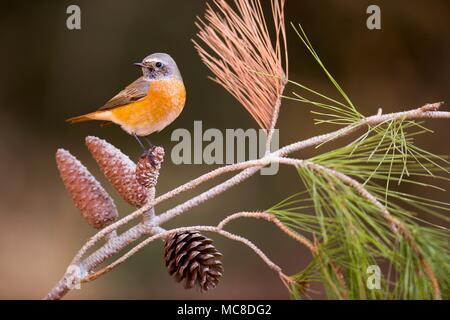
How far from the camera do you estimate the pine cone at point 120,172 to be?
524 millimetres

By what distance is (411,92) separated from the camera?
1.08 metres

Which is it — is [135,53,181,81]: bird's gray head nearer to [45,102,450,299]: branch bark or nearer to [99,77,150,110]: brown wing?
[99,77,150,110]: brown wing

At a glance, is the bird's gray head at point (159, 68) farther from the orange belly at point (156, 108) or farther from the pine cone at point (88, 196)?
the pine cone at point (88, 196)

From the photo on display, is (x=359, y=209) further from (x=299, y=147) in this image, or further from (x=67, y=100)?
(x=67, y=100)

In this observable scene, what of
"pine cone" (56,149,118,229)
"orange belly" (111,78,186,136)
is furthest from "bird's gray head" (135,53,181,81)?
"pine cone" (56,149,118,229)

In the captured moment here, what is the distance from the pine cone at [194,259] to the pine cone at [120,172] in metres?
0.05

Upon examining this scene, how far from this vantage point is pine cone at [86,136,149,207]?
1.72 feet

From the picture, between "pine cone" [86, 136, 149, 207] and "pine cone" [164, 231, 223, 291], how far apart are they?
5 cm

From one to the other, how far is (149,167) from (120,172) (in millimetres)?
28

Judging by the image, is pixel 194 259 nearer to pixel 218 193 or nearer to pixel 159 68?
pixel 218 193

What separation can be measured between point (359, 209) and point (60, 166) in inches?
9.8

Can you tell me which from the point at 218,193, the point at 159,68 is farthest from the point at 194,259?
the point at 159,68

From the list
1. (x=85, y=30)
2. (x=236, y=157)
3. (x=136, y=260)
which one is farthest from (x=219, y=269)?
(x=85, y=30)

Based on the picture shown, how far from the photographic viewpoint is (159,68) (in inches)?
23.0
